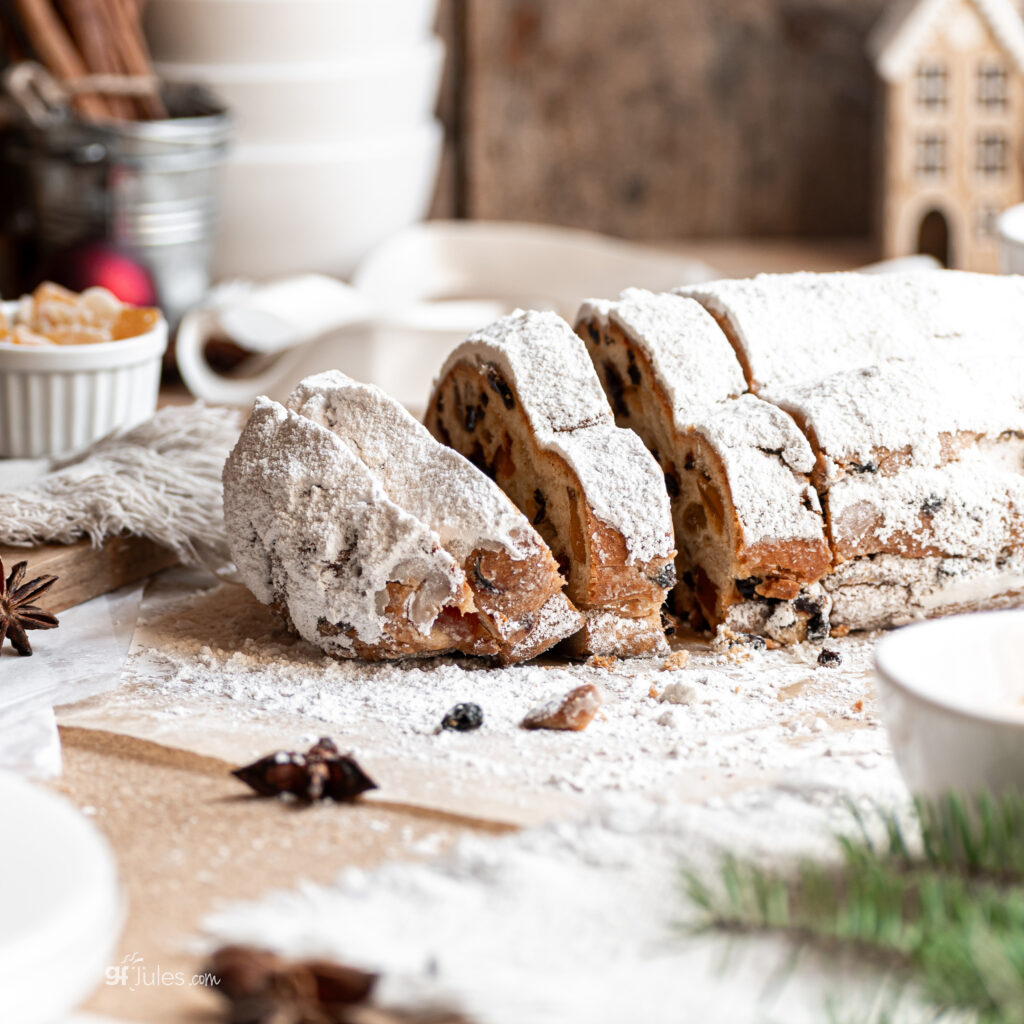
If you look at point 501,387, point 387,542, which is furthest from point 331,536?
point 501,387

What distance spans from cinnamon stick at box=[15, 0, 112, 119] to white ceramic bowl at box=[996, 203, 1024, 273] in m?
1.66

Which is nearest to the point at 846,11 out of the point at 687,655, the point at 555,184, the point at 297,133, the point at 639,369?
the point at 555,184

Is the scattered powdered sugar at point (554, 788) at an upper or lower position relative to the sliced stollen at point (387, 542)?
lower

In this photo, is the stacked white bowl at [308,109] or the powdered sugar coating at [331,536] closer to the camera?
the powdered sugar coating at [331,536]

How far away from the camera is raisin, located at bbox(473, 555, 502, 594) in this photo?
1460 millimetres

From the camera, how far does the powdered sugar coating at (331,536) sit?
4.72ft

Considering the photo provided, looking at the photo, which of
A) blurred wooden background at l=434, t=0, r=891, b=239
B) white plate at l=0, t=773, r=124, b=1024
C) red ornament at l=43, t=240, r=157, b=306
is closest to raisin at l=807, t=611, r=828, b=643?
white plate at l=0, t=773, r=124, b=1024

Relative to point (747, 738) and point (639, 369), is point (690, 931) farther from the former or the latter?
point (639, 369)

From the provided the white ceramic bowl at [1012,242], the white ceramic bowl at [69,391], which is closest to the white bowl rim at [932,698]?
the white ceramic bowl at [1012,242]

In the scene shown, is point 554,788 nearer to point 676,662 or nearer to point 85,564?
point 676,662

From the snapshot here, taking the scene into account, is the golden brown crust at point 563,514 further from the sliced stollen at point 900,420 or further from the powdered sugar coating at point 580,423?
the sliced stollen at point 900,420

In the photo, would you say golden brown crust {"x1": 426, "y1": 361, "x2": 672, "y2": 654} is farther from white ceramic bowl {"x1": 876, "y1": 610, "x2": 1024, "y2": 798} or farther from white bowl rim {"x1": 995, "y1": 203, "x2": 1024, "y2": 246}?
white bowl rim {"x1": 995, "y1": 203, "x2": 1024, "y2": 246}

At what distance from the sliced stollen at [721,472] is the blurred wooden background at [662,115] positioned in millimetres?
1954

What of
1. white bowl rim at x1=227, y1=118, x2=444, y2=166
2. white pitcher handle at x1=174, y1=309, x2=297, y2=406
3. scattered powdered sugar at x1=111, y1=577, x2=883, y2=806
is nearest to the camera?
scattered powdered sugar at x1=111, y1=577, x2=883, y2=806
